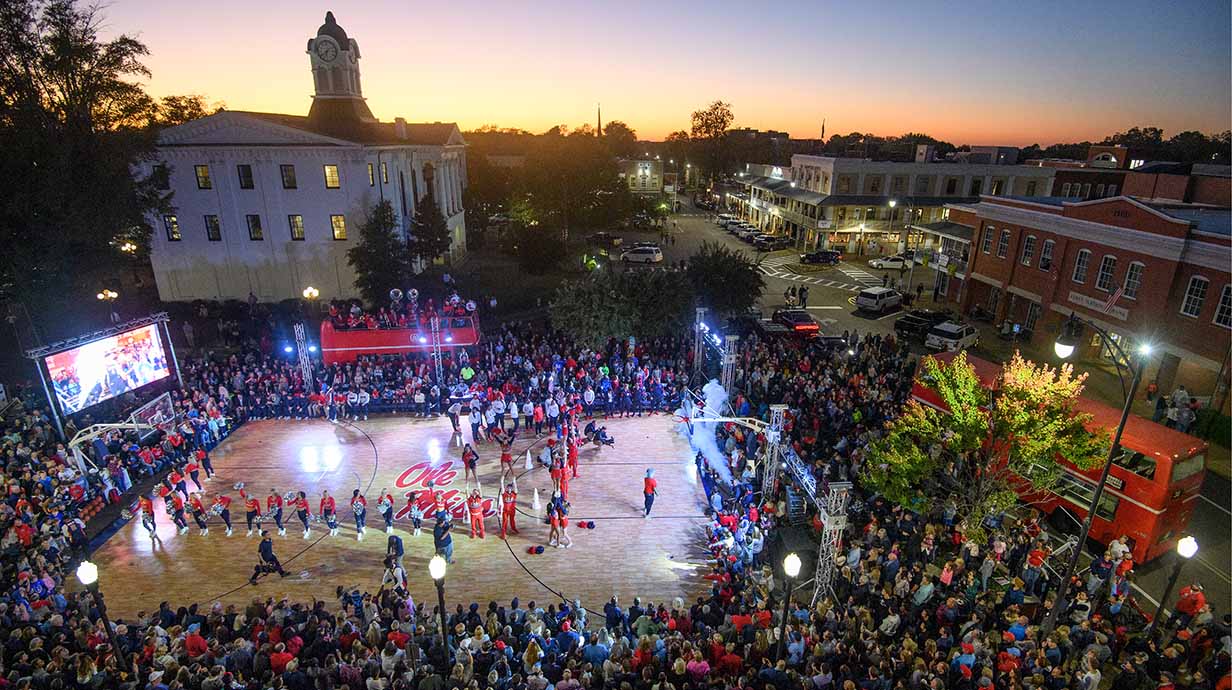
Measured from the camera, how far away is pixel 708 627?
434 inches

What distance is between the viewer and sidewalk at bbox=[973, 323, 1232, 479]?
19.9 m

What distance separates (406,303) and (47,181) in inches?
585

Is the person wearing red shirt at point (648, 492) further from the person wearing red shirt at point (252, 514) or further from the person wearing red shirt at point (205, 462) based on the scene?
the person wearing red shirt at point (205, 462)

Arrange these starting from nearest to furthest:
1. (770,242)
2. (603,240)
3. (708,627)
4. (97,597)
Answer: (97,597) → (708,627) → (770,242) → (603,240)

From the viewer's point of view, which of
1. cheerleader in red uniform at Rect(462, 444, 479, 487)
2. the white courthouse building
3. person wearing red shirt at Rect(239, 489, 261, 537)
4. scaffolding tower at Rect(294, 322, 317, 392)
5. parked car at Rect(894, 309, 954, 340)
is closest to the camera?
person wearing red shirt at Rect(239, 489, 261, 537)

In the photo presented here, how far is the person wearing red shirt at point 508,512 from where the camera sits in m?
15.4

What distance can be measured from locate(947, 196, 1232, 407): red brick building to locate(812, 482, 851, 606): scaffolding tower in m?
16.6

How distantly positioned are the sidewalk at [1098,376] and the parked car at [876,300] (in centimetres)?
466

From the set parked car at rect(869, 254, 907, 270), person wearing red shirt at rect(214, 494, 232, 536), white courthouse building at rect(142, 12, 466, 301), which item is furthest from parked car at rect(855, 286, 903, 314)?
person wearing red shirt at rect(214, 494, 232, 536)

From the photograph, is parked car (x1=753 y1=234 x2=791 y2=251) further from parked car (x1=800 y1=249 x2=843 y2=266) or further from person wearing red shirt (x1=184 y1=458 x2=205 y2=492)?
person wearing red shirt (x1=184 y1=458 x2=205 y2=492)

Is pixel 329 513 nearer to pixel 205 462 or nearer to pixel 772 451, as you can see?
pixel 205 462

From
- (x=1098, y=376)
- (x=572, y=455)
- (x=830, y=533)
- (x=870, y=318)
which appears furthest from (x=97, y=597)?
(x=1098, y=376)

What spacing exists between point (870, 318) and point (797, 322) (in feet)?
26.5

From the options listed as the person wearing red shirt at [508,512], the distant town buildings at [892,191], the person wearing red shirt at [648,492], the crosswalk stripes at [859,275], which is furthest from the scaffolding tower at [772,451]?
the distant town buildings at [892,191]
